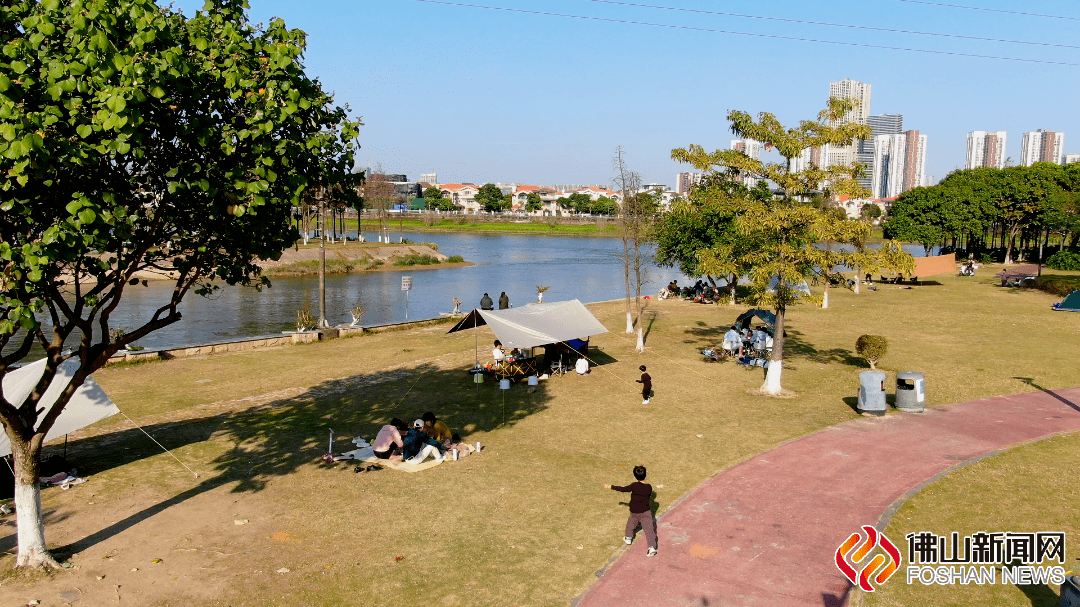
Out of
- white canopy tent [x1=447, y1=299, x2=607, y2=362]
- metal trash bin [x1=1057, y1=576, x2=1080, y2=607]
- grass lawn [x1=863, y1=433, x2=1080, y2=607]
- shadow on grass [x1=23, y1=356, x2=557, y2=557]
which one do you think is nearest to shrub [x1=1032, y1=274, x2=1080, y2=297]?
grass lawn [x1=863, y1=433, x2=1080, y2=607]

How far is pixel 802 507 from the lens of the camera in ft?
34.6

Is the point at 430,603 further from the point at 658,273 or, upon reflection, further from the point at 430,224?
the point at 430,224

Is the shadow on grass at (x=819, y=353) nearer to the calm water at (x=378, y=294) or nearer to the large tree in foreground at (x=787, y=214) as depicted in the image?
the large tree in foreground at (x=787, y=214)

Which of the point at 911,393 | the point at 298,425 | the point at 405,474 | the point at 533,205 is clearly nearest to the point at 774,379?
the point at 911,393

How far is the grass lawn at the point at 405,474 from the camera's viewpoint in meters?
8.53

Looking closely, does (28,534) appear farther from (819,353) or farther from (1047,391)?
(819,353)

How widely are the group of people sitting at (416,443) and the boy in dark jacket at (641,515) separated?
4418 mm

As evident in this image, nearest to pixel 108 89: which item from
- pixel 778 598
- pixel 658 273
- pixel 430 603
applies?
pixel 430 603

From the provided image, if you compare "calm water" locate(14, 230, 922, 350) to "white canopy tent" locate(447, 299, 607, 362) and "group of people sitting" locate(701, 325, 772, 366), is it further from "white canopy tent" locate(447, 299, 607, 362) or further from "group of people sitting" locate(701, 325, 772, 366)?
"group of people sitting" locate(701, 325, 772, 366)

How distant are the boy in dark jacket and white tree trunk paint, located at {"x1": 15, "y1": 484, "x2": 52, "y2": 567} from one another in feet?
23.0

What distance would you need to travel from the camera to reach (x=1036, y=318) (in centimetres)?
2988

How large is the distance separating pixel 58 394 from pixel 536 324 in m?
10.9

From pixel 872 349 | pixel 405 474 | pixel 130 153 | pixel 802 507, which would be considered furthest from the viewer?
pixel 872 349

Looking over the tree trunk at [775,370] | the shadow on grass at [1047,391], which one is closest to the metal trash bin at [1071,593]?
the tree trunk at [775,370]
